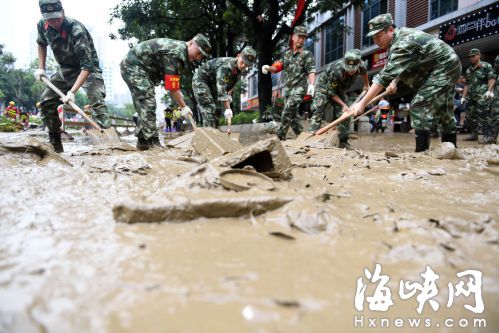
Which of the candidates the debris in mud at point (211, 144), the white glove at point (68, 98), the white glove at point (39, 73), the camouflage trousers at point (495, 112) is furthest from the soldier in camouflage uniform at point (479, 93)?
the white glove at point (39, 73)

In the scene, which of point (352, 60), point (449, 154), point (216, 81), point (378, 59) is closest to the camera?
point (449, 154)

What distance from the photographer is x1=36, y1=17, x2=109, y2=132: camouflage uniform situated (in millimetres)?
4059

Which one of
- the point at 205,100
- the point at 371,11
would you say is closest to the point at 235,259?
the point at 205,100

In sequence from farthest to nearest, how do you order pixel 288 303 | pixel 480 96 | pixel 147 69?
pixel 480 96, pixel 147 69, pixel 288 303

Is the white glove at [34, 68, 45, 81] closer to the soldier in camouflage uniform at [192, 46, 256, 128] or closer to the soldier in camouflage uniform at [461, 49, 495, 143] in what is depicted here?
the soldier in camouflage uniform at [192, 46, 256, 128]

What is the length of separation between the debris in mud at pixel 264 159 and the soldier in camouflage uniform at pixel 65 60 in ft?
9.85

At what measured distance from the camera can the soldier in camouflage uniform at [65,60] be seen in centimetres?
400

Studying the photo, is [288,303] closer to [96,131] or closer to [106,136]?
[106,136]

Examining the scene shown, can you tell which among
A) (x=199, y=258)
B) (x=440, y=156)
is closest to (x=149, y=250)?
(x=199, y=258)

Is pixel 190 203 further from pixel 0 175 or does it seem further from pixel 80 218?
pixel 0 175

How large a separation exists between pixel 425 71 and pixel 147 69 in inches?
134

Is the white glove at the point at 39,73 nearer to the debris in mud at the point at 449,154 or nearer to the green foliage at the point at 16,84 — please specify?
the debris in mud at the point at 449,154
